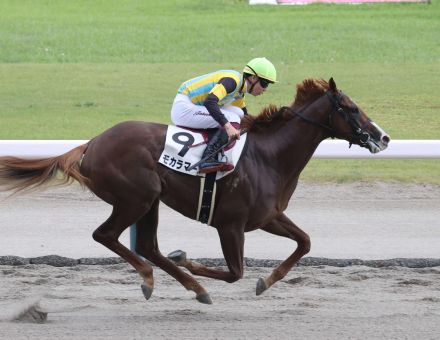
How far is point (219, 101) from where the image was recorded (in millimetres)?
7477

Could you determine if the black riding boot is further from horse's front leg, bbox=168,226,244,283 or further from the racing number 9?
horse's front leg, bbox=168,226,244,283

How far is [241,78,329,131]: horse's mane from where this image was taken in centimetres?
761

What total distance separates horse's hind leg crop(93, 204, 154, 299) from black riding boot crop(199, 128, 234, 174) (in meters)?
0.49

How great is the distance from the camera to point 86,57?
22.0 metres

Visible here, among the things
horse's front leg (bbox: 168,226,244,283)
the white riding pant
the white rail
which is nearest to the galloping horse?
horse's front leg (bbox: 168,226,244,283)

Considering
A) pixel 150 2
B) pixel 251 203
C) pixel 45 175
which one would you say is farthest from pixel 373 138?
pixel 150 2

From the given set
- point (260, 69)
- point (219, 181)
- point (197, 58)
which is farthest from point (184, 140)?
point (197, 58)

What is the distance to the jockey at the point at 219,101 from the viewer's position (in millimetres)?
7254

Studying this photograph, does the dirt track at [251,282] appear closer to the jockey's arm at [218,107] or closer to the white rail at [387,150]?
the white rail at [387,150]

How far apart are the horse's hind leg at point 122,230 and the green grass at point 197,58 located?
17.3 feet

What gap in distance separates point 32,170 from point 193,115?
46.8 inches

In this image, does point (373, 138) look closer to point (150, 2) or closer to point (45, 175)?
point (45, 175)

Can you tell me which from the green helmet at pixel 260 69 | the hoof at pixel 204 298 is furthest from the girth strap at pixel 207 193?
the green helmet at pixel 260 69

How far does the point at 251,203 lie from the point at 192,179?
425 millimetres
